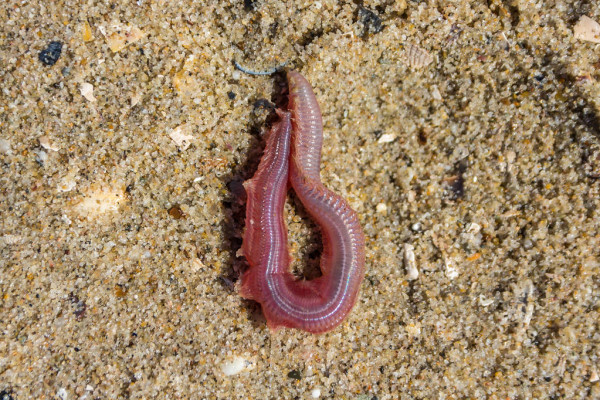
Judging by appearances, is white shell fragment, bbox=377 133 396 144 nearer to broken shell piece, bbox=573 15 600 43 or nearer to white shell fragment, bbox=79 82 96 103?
broken shell piece, bbox=573 15 600 43

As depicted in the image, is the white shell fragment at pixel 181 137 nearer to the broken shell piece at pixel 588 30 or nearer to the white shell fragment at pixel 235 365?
the white shell fragment at pixel 235 365

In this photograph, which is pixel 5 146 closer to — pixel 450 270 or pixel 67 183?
pixel 67 183

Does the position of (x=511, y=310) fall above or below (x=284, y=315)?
above

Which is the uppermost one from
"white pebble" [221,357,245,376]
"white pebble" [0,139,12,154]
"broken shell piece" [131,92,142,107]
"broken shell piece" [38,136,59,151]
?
"broken shell piece" [131,92,142,107]

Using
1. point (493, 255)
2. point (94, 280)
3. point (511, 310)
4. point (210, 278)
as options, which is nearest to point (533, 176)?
point (493, 255)

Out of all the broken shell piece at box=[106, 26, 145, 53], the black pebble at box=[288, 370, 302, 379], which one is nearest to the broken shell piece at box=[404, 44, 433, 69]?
the broken shell piece at box=[106, 26, 145, 53]

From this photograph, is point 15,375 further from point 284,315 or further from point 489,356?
point 489,356

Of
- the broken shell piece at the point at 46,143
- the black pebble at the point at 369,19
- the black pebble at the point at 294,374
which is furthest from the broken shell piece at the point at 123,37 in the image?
the black pebble at the point at 294,374
